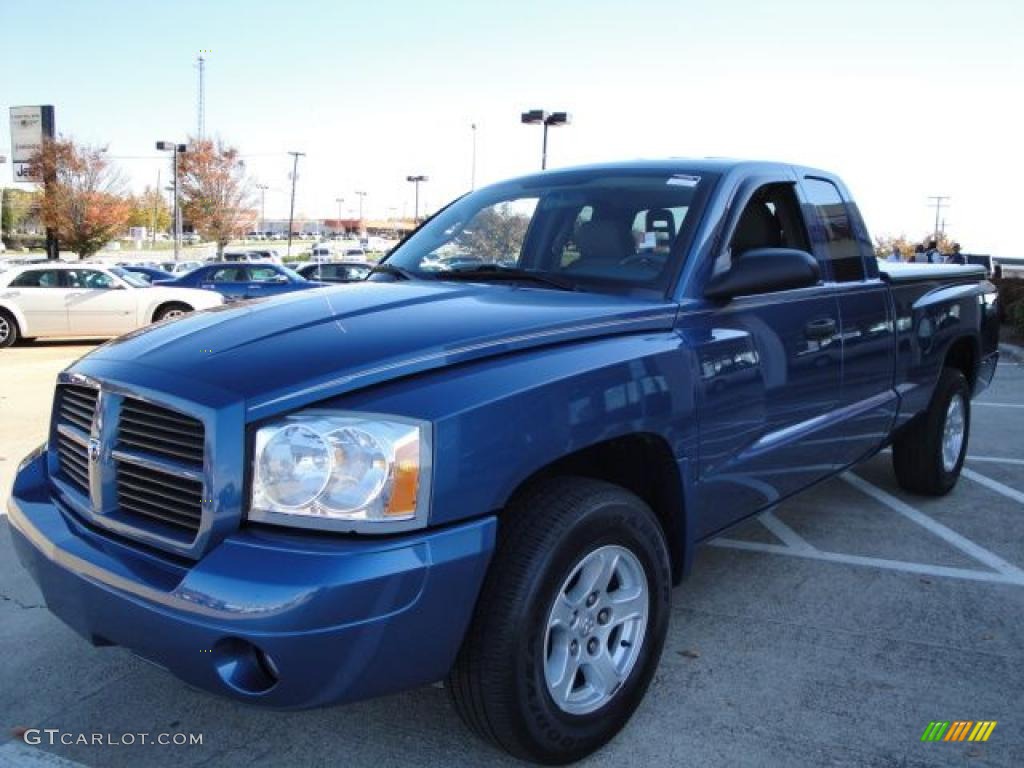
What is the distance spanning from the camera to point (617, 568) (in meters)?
2.67

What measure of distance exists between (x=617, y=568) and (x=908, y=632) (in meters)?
1.58

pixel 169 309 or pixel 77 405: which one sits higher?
pixel 77 405

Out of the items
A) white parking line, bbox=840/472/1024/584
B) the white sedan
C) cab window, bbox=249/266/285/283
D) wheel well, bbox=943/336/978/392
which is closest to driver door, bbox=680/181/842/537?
white parking line, bbox=840/472/1024/584

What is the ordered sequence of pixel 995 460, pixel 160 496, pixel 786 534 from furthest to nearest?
pixel 995 460
pixel 786 534
pixel 160 496

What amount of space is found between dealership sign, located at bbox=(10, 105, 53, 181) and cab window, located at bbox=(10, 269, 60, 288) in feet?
78.8

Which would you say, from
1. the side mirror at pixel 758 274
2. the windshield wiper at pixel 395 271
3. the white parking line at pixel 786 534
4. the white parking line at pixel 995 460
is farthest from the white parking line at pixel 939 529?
the windshield wiper at pixel 395 271

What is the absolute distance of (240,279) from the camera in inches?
754

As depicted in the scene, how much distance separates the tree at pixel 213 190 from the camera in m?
49.7

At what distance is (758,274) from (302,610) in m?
1.92

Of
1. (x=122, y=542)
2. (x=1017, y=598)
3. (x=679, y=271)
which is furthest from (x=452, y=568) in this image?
(x=1017, y=598)

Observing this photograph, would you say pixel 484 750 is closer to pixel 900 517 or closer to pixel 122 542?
pixel 122 542

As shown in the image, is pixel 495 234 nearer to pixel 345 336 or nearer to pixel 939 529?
pixel 345 336

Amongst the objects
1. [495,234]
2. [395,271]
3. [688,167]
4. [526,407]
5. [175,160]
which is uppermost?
[175,160]

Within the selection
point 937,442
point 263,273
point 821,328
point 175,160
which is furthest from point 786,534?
point 175,160
